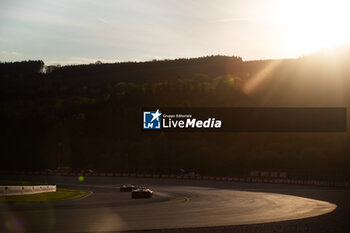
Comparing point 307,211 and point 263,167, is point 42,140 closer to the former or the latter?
point 263,167

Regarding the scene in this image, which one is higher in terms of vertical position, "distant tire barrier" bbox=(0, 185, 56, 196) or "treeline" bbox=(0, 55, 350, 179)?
"treeline" bbox=(0, 55, 350, 179)

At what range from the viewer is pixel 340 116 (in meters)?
44.4

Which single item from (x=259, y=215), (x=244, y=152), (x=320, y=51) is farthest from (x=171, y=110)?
(x=320, y=51)

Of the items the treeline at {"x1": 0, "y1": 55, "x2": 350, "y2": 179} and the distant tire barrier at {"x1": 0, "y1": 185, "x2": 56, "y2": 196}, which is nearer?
the distant tire barrier at {"x1": 0, "y1": 185, "x2": 56, "y2": 196}
